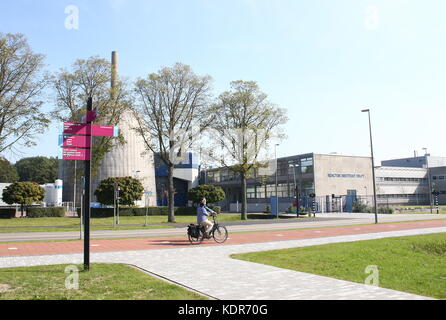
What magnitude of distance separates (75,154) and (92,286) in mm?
3610

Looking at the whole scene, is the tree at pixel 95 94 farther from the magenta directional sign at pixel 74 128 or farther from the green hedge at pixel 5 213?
the magenta directional sign at pixel 74 128

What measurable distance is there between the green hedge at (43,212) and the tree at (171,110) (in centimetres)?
1674

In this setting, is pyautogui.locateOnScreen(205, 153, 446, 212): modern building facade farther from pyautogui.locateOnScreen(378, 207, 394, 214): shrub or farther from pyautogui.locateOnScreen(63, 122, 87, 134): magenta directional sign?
pyautogui.locateOnScreen(63, 122, 87, 134): magenta directional sign

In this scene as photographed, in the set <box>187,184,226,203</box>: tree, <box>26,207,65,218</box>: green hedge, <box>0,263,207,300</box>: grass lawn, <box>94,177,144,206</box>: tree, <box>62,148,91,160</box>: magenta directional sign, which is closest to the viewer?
<box>0,263,207,300</box>: grass lawn

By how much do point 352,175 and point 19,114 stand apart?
4896 cm

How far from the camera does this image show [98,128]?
9773 mm

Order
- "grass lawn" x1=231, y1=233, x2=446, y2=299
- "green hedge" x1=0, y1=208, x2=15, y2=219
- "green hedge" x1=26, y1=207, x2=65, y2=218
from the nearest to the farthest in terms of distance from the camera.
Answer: "grass lawn" x1=231, y1=233, x2=446, y2=299 < "green hedge" x1=0, y1=208, x2=15, y2=219 < "green hedge" x1=26, y1=207, x2=65, y2=218

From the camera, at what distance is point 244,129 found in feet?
128

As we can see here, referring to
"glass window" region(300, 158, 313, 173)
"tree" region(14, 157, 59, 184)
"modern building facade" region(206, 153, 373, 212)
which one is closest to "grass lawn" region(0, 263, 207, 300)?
"modern building facade" region(206, 153, 373, 212)

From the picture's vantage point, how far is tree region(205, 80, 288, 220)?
38781mm

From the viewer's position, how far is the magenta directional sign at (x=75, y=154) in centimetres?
947

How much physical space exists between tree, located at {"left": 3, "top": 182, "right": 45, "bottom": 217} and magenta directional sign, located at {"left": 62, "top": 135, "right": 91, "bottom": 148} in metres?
40.2
